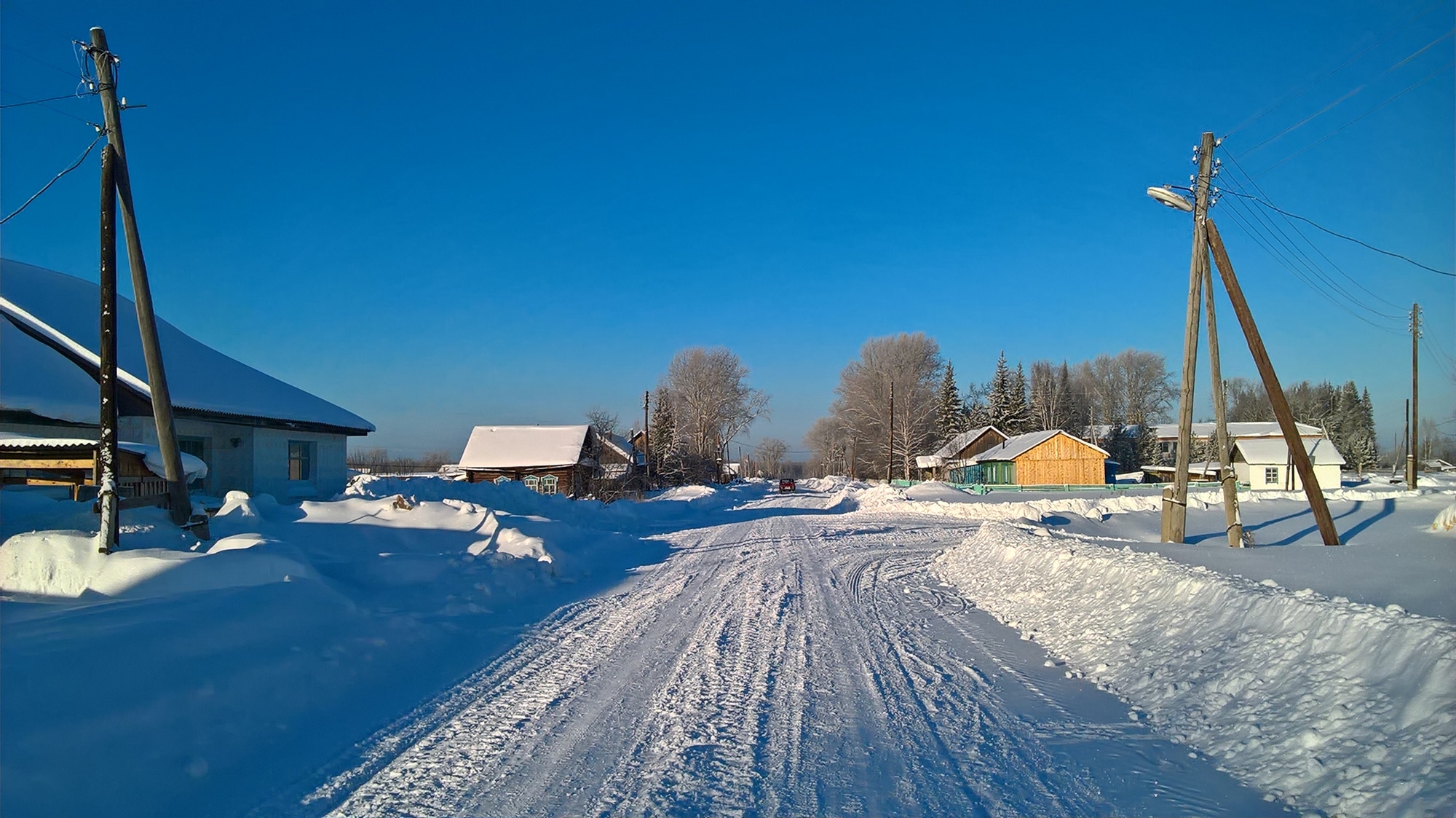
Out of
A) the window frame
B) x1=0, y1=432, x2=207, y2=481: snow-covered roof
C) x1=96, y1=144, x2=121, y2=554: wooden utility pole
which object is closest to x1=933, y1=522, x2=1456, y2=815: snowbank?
x1=96, y1=144, x2=121, y2=554: wooden utility pole

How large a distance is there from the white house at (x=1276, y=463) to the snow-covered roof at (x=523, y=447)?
1863 inches

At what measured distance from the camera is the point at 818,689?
22.3 feet

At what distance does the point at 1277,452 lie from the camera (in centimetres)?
5831

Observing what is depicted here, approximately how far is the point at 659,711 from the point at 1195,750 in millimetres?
4017

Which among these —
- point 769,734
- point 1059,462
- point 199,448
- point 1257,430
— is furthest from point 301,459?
point 1257,430

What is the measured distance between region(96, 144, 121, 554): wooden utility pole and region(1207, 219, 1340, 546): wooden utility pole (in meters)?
18.1

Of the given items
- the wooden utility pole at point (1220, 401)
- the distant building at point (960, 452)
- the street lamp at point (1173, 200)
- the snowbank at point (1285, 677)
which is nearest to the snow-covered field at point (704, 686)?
the snowbank at point (1285, 677)

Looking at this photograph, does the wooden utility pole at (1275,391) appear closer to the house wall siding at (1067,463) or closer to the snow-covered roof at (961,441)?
the house wall siding at (1067,463)

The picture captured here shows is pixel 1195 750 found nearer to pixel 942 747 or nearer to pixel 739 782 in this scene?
pixel 942 747

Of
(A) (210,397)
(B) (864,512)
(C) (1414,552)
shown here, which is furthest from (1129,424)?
(A) (210,397)

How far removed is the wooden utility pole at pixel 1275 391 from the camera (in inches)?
543

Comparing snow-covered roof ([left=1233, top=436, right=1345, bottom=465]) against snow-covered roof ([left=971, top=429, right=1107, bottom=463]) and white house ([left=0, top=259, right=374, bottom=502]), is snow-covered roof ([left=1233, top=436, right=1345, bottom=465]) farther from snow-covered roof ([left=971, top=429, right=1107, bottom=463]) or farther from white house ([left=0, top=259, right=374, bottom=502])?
white house ([left=0, top=259, right=374, bottom=502])

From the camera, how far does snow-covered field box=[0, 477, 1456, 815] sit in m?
4.51

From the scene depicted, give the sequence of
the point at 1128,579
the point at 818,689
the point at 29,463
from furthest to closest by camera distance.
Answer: the point at 29,463, the point at 1128,579, the point at 818,689
